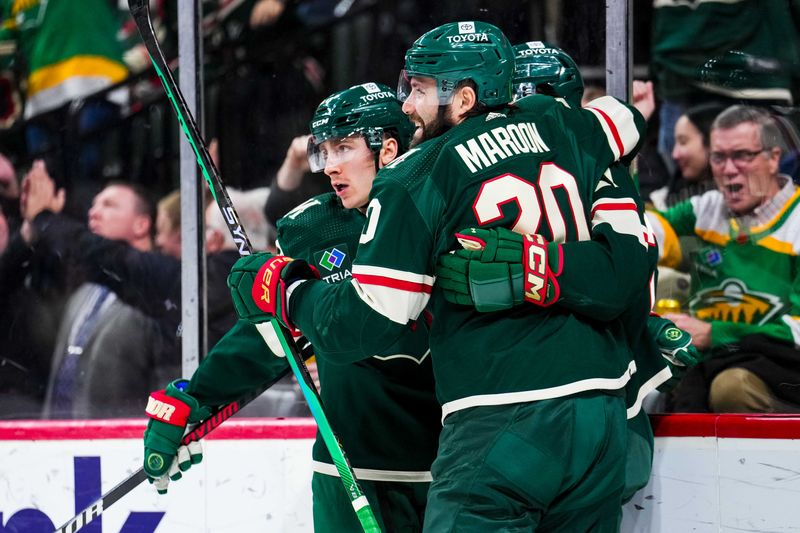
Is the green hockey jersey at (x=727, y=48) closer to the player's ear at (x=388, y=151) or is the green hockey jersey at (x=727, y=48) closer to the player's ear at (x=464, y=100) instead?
the player's ear at (x=388, y=151)

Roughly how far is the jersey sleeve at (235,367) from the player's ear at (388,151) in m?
0.46

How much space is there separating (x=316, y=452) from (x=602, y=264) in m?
0.81

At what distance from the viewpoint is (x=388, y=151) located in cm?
233

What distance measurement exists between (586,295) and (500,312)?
0.14 metres

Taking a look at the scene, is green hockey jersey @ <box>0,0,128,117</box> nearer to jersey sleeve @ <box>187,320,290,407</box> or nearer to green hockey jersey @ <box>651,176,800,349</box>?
jersey sleeve @ <box>187,320,290,407</box>

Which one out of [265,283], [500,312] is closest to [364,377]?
[265,283]

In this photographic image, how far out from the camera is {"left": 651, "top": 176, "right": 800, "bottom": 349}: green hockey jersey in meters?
2.79

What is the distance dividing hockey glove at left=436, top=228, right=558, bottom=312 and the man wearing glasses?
1201 millimetres

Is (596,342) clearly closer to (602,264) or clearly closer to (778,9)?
(602,264)

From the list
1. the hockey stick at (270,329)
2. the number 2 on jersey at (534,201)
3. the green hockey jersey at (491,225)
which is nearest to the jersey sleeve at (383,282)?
the green hockey jersey at (491,225)

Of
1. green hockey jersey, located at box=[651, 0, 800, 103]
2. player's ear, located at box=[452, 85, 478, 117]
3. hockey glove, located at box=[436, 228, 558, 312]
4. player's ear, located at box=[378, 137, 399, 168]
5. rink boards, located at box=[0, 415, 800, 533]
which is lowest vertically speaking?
rink boards, located at box=[0, 415, 800, 533]

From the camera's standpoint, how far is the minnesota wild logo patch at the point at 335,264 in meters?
2.31

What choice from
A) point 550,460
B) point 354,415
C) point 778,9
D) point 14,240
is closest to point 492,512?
point 550,460

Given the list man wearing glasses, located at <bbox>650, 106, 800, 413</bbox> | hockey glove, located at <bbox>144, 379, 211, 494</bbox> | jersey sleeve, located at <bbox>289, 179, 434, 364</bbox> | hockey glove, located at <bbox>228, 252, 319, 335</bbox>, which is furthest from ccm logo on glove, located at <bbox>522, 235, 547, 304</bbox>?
man wearing glasses, located at <bbox>650, 106, 800, 413</bbox>
